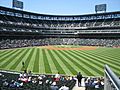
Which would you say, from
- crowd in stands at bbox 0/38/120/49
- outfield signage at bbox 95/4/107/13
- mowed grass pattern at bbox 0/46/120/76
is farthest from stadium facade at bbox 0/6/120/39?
mowed grass pattern at bbox 0/46/120/76

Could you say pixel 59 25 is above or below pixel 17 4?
below

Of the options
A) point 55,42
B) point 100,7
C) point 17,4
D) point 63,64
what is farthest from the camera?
point 100,7

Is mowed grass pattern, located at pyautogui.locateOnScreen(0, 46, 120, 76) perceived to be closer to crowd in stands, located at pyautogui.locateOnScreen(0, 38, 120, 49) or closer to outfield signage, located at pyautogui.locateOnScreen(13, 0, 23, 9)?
crowd in stands, located at pyautogui.locateOnScreen(0, 38, 120, 49)

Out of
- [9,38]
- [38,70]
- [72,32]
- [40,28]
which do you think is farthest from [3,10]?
[38,70]

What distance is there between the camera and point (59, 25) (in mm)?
122125

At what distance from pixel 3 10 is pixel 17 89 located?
Result: 271 feet

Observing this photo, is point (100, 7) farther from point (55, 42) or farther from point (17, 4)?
point (17, 4)

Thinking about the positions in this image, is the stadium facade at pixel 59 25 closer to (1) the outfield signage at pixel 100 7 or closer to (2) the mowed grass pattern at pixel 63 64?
(1) the outfield signage at pixel 100 7

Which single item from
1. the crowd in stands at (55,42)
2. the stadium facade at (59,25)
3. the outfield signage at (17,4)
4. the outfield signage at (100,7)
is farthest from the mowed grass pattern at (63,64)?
the outfield signage at (100,7)

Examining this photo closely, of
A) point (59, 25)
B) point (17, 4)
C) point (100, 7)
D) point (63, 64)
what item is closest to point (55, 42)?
point (59, 25)

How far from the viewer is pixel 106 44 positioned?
89.9 metres

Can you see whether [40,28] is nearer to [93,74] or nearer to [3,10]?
[3,10]

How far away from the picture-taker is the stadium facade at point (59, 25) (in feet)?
Result: 304

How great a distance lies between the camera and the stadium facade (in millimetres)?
92613
